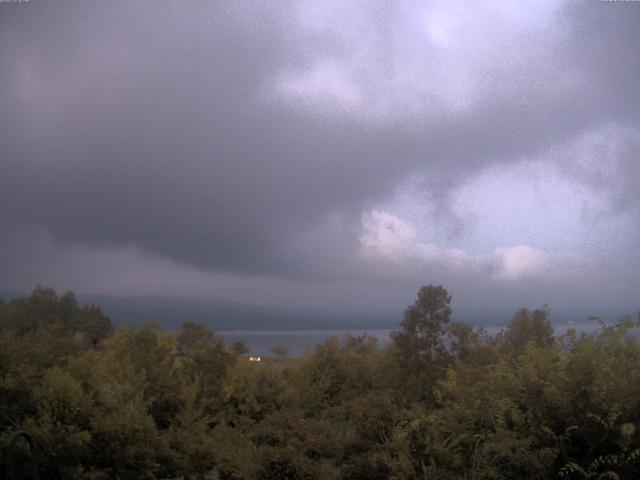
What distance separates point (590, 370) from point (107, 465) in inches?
228

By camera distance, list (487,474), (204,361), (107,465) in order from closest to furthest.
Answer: (487,474) → (107,465) → (204,361)

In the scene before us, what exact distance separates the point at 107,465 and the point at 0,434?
1.39 m

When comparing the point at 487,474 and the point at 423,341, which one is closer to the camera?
the point at 487,474

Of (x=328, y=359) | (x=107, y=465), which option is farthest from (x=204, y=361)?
(x=107, y=465)

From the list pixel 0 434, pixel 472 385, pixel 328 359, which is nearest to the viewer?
pixel 0 434

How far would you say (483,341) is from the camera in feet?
45.4

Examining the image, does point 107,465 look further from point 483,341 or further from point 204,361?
point 483,341

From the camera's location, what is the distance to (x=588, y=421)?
659cm

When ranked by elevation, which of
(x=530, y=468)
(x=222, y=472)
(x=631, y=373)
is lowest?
(x=222, y=472)

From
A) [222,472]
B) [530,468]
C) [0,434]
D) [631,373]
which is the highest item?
[631,373]

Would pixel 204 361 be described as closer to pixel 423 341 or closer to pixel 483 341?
pixel 423 341

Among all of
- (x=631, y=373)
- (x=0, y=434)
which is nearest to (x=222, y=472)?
(x=0, y=434)

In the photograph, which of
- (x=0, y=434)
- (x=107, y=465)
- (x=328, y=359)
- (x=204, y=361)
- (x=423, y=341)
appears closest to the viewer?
(x=0, y=434)

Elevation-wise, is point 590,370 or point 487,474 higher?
point 590,370
